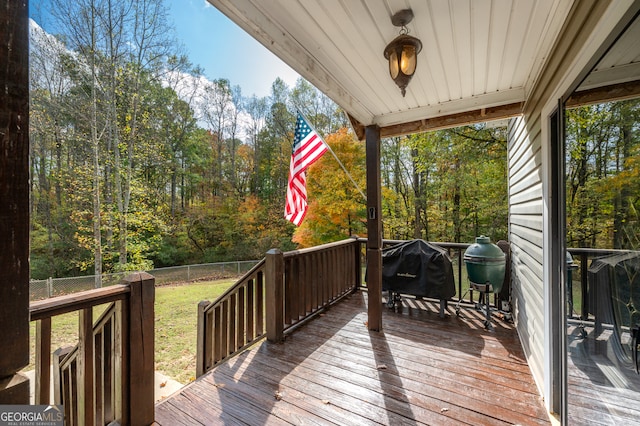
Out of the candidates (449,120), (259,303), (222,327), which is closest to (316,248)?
(259,303)

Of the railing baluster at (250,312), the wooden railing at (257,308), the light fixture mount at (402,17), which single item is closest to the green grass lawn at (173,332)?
the wooden railing at (257,308)

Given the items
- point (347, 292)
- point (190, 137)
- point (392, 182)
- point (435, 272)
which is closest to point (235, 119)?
point (190, 137)

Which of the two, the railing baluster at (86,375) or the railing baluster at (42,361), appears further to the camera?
the railing baluster at (86,375)

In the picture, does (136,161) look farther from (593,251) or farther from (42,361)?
(593,251)

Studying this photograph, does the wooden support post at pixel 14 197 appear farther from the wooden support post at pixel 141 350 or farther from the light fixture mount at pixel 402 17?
the light fixture mount at pixel 402 17

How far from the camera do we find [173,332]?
18.6 ft

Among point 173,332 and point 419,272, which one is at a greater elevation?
point 419,272

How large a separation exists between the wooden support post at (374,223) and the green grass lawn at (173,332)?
267cm

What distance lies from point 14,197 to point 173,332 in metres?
5.93

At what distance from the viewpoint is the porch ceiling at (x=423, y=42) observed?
147 cm

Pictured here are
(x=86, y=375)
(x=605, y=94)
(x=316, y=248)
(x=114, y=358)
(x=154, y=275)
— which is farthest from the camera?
(x=154, y=275)

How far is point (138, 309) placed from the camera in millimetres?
1747

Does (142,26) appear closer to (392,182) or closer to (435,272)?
(392,182)

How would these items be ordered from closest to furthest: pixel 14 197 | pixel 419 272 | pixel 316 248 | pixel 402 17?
1. pixel 14 197
2. pixel 402 17
3. pixel 419 272
4. pixel 316 248
